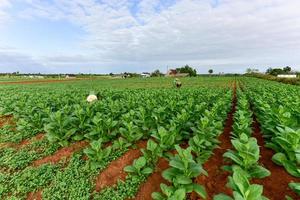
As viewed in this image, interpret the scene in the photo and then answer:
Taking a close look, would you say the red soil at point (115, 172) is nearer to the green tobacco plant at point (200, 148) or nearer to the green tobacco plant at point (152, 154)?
the green tobacco plant at point (152, 154)

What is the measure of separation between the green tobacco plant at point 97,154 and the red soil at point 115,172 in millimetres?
180

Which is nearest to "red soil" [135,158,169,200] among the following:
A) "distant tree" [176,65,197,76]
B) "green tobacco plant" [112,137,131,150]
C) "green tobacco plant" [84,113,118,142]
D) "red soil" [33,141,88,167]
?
"green tobacco plant" [112,137,131,150]

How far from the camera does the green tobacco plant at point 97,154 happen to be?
4319 millimetres

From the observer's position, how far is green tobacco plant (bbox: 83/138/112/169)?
4319 millimetres

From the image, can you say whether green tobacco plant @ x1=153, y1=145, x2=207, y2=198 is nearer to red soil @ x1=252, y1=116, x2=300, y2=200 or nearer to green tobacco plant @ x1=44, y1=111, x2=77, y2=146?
red soil @ x1=252, y1=116, x2=300, y2=200

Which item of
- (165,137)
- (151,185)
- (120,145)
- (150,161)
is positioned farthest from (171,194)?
(120,145)

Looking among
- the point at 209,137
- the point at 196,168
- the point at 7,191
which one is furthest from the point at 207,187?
the point at 7,191

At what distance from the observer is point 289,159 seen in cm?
367

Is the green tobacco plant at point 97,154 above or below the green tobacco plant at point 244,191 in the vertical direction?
below

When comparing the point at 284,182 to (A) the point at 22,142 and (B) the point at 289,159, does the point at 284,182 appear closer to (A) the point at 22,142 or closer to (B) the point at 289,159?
(B) the point at 289,159

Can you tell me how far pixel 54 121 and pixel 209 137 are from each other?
3456 millimetres

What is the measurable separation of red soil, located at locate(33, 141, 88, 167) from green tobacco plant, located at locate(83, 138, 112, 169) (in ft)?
2.37

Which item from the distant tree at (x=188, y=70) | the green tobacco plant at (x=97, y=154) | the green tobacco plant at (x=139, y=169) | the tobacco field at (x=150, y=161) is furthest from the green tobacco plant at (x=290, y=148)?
the distant tree at (x=188, y=70)

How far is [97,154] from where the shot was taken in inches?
173
